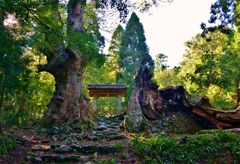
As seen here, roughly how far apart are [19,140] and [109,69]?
15.9 metres

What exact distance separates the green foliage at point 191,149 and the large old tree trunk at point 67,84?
4.04 metres

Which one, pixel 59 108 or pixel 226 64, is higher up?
pixel 226 64

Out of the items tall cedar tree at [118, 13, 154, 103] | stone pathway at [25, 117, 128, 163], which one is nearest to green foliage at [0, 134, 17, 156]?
stone pathway at [25, 117, 128, 163]

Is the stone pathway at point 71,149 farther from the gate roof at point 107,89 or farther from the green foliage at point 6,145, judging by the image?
the gate roof at point 107,89

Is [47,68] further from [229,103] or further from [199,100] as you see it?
[229,103]

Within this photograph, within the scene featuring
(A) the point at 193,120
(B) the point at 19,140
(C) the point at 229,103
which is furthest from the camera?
(C) the point at 229,103

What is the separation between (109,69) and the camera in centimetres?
2145

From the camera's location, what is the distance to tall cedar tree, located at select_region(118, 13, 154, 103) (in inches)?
731

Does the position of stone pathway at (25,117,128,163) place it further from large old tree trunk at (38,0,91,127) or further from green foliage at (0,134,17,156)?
large old tree trunk at (38,0,91,127)

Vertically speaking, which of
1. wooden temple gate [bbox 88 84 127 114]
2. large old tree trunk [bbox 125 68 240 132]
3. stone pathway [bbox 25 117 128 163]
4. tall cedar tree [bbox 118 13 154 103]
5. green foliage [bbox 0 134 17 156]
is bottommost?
stone pathway [bbox 25 117 128 163]

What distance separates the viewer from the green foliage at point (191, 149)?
4.60 metres

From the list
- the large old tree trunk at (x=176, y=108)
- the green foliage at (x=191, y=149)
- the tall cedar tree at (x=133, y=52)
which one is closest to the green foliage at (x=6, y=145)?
the green foliage at (x=191, y=149)

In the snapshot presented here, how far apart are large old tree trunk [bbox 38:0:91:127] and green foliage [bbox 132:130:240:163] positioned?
4039 millimetres

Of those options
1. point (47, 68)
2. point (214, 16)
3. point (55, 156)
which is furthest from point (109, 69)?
point (55, 156)
